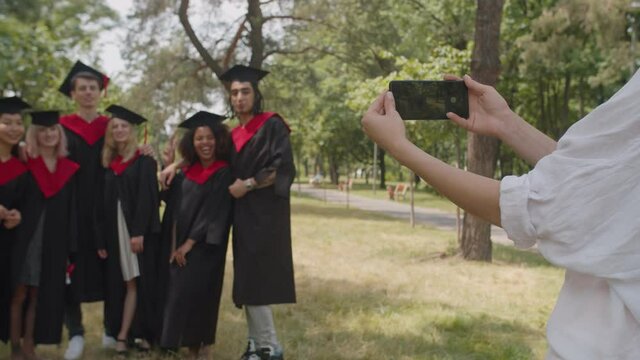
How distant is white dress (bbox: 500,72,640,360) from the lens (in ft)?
3.61

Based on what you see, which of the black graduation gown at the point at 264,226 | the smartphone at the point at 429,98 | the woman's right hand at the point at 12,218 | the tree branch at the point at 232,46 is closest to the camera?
the smartphone at the point at 429,98

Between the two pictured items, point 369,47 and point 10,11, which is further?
point 369,47

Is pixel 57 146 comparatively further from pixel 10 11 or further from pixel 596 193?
pixel 596 193

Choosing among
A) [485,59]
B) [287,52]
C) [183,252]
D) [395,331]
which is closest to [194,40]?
[287,52]

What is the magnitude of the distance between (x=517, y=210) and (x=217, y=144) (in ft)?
12.4

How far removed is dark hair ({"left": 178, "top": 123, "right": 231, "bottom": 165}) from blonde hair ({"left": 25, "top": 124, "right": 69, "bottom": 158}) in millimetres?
886

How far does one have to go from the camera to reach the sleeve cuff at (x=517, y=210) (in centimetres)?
117

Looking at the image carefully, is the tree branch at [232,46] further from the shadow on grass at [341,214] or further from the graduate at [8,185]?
the graduate at [8,185]

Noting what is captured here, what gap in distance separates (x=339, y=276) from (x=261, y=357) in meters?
3.83

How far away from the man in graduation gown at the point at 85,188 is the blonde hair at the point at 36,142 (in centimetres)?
20

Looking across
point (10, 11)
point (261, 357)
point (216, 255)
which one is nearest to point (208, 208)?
point (216, 255)

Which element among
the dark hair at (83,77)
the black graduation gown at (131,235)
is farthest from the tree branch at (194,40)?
the black graduation gown at (131,235)

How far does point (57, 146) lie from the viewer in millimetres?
4797

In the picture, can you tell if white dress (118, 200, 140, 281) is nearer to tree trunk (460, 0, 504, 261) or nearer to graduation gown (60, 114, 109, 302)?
graduation gown (60, 114, 109, 302)
